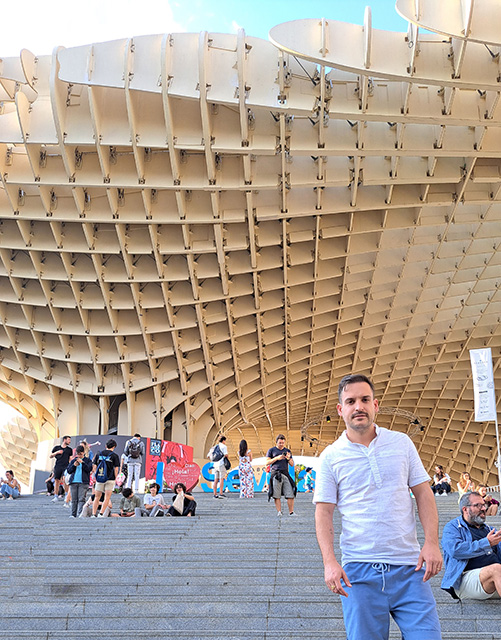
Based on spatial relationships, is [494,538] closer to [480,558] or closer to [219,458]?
[480,558]

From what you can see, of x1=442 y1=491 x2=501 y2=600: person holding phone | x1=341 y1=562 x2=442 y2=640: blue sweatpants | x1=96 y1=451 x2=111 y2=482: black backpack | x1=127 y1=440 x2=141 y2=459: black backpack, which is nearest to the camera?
x1=341 y1=562 x2=442 y2=640: blue sweatpants

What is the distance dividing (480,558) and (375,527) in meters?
3.82

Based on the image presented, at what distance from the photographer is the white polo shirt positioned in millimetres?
3809

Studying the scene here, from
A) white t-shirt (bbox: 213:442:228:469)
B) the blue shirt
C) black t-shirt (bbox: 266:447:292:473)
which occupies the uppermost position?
white t-shirt (bbox: 213:442:228:469)

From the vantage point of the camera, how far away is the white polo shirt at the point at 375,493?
3809 millimetres

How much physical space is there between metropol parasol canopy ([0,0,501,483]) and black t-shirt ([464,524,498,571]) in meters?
11.9

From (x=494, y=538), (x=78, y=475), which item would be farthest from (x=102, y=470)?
(x=494, y=538)

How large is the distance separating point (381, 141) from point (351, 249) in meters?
7.55

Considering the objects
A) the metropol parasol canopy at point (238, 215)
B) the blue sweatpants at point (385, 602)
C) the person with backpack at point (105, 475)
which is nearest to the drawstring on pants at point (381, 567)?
the blue sweatpants at point (385, 602)

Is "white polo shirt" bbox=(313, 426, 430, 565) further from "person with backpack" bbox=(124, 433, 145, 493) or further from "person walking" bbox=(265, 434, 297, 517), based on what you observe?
"person with backpack" bbox=(124, 433, 145, 493)

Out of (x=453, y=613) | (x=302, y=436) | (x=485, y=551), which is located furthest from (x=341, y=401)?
(x=302, y=436)

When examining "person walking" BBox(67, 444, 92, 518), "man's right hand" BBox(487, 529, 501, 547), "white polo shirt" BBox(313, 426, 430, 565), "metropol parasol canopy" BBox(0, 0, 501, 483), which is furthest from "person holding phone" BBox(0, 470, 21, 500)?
"white polo shirt" BBox(313, 426, 430, 565)

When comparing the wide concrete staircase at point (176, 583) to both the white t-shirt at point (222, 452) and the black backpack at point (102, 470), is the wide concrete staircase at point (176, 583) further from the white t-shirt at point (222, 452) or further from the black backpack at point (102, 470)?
the white t-shirt at point (222, 452)

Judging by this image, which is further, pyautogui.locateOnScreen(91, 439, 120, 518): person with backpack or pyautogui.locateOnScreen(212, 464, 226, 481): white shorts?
pyautogui.locateOnScreen(212, 464, 226, 481): white shorts
